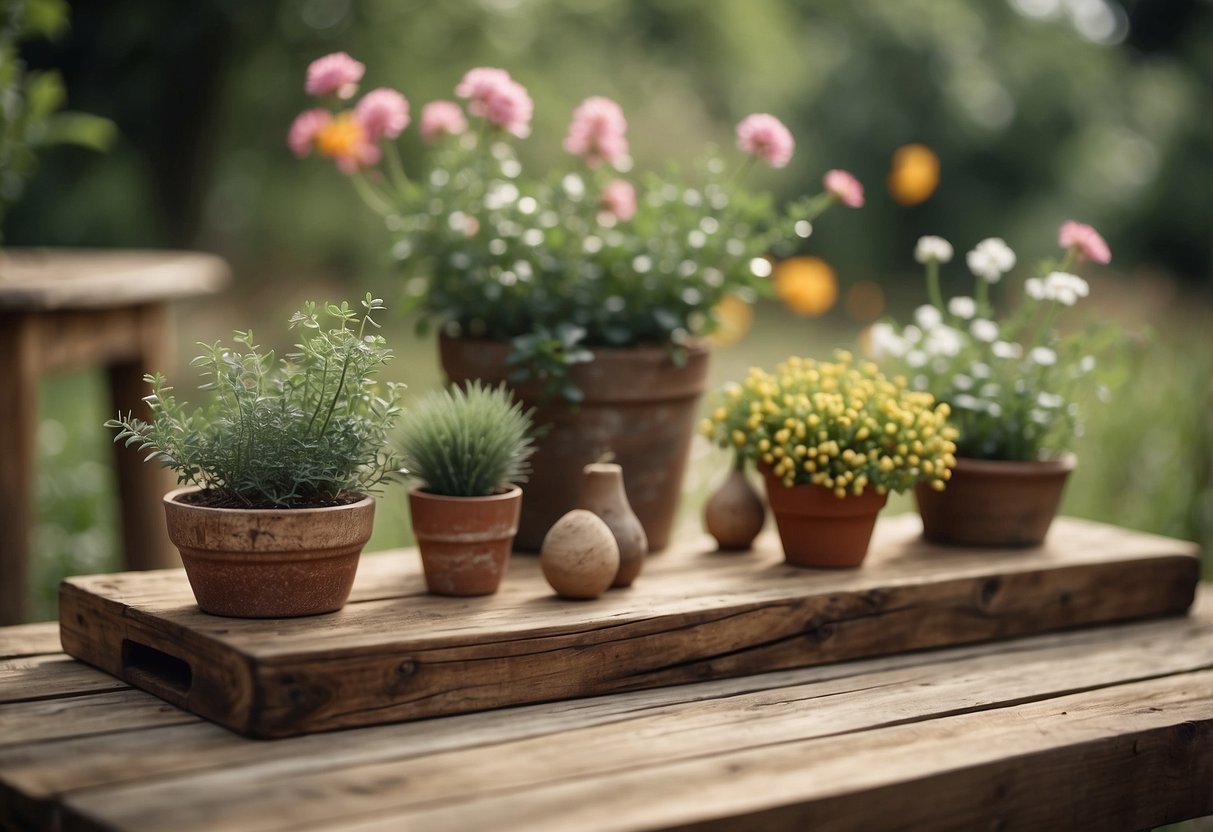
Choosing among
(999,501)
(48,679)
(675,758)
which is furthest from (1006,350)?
(48,679)

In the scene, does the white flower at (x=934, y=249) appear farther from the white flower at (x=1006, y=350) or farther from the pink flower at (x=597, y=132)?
the pink flower at (x=597, y=132)

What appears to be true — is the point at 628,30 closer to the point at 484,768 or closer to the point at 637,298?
the point at 637,298

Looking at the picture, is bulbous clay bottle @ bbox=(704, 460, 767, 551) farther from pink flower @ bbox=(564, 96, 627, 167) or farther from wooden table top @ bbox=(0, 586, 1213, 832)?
pink flower @ bbox=(564, 96, 627, 167)

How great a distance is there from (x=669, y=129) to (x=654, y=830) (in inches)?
297

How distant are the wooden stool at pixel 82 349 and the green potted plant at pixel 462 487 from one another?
115 centimetres

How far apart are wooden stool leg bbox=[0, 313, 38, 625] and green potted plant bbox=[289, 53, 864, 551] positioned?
0.84 metres

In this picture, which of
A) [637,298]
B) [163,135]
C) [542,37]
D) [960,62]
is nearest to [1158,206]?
[960,62]

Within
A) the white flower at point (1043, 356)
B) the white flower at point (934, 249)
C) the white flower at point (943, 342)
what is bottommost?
the white flower at point (1043, 356)

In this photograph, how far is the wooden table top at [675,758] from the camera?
4.47ft

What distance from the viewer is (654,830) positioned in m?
1.31

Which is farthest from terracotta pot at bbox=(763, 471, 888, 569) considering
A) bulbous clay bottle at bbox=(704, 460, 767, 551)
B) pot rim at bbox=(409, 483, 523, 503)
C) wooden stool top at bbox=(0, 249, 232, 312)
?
wooden stool top at bbox=(0, 249, 232, 312)

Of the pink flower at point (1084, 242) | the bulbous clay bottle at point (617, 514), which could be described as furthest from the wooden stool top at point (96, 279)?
the pink flower at point (1084, 242)

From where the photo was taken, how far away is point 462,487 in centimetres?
192

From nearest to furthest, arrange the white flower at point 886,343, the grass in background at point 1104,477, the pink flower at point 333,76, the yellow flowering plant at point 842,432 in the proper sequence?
1. the yellow flowering plant at point 842,432
2. the pink flower at point 333,76
3. the white flower at point 886,343
4. the grass in background at point 1104,477
